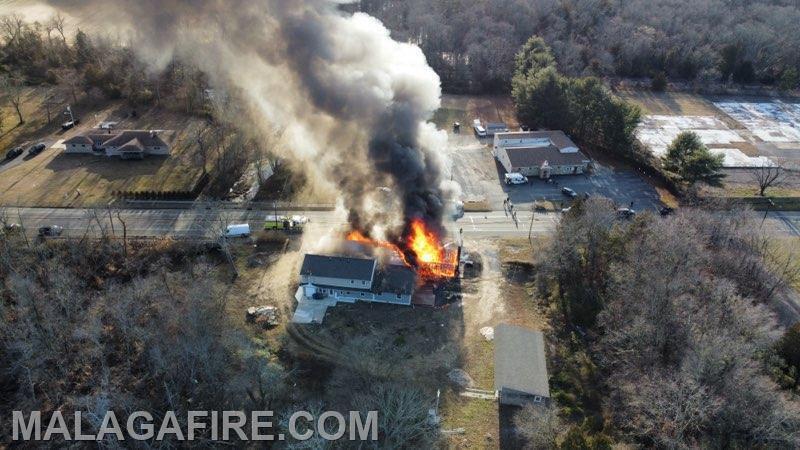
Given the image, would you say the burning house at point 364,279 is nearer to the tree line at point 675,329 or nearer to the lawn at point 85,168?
the tree line at point 675,329

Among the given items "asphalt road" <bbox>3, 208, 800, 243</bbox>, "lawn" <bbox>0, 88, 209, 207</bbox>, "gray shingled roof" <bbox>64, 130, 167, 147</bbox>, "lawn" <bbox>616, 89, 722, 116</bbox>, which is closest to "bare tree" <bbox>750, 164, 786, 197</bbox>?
"asphalt road" <bbox>3, 208, 800, 243</bbox>

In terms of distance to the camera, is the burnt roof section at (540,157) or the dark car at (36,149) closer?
the burnt roof section at (540,157)

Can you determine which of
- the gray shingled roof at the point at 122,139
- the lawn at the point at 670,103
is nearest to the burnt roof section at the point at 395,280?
the gray shingled roof at the point at 122,139

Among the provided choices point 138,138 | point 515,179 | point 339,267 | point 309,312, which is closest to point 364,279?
point 339,267

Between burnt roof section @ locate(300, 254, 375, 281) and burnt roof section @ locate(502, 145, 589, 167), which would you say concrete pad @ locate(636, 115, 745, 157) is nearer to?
burnt roof section @ locate(502, 145, 589, 167)

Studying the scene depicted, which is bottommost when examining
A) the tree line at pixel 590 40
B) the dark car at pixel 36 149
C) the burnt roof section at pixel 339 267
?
the dark car at pixel 36 149

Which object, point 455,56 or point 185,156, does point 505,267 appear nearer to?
point 185,156
